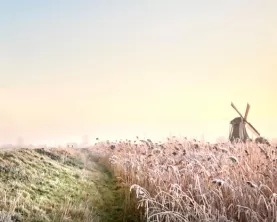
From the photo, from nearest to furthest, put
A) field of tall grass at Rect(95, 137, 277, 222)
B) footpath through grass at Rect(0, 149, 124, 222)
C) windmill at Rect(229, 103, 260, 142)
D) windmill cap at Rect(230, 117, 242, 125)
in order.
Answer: field of tall grass at Rect(95, 137, 277, 222)
footpath through grass at Rect(0, 149, 124, 222)
windmill at Rect(229, 103, 260, 142)
windmill cap at Rect(230, 117, 242, 125)

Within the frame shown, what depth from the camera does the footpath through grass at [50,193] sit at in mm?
5718

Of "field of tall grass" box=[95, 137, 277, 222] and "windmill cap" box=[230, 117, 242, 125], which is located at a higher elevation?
"windmill cap" box=[230, 117, 242, 125]

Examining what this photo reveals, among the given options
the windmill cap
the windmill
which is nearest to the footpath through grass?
the windmill

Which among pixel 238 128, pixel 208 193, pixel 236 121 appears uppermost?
pixel 236 121

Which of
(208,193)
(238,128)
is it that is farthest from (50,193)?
(238,128)

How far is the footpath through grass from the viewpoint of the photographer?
18.8 ft

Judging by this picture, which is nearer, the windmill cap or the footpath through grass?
the footpath through grass

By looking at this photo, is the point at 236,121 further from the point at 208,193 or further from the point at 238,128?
the point at 208,193

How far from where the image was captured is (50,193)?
7082mm

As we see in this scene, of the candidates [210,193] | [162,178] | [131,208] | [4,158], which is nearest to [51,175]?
[4,158]

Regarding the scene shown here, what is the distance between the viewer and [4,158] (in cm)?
842

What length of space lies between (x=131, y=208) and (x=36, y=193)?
159 centimetres

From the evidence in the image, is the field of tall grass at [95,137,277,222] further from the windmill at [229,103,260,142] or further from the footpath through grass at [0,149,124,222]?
the windmill at [229,103,260,142]

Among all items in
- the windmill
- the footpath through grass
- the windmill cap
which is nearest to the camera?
the footpath through grass
